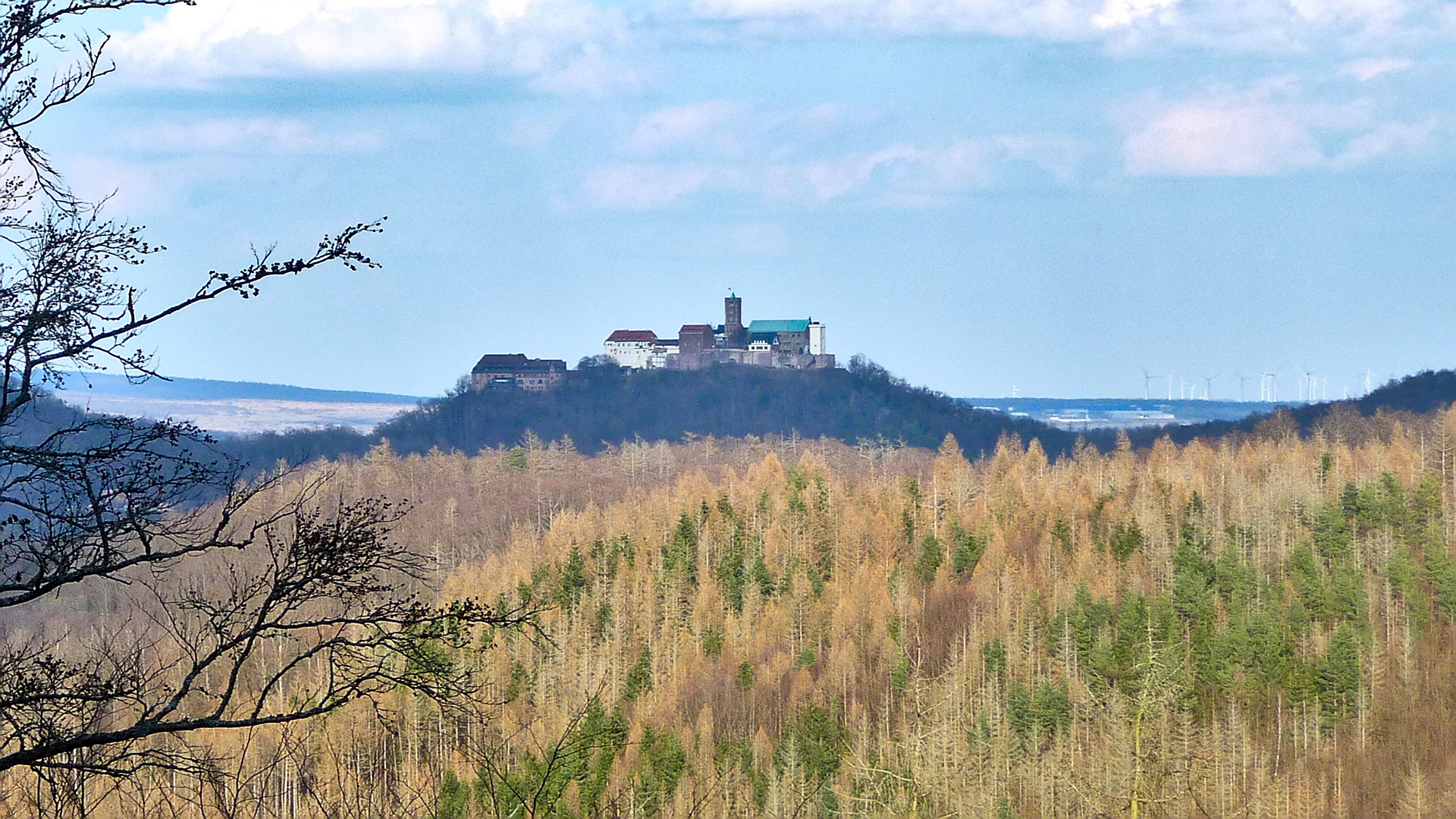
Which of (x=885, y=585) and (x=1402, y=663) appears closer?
(x=1402, y=663)

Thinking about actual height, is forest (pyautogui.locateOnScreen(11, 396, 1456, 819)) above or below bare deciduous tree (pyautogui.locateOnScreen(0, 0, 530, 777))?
below

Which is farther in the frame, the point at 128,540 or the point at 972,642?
the point at 972,642

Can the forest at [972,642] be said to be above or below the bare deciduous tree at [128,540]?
below

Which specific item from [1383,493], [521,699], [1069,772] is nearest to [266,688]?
[1069,772]

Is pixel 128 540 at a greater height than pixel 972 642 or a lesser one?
greater

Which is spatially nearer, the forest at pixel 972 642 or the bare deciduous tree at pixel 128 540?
the bare deciduous tree at pixel 128 540

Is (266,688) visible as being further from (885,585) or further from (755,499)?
(755,499)

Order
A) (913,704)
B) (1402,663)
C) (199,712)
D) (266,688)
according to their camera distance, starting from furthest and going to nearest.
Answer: (1402,663) → (913,704) → (199,712) → (266,688)

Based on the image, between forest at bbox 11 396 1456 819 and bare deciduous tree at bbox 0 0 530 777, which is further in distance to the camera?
forest at bbox 11 396 1456 819
